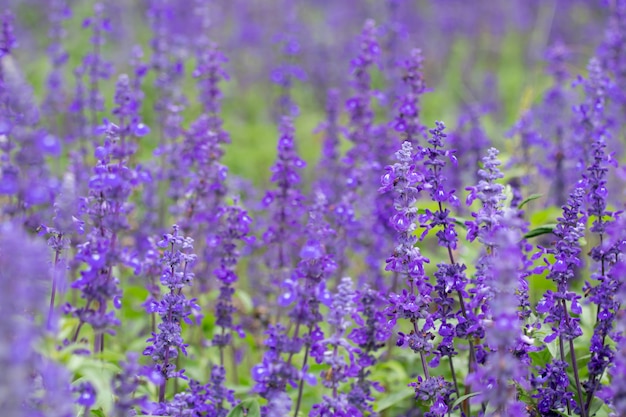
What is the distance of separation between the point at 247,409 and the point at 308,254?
37.8 inches

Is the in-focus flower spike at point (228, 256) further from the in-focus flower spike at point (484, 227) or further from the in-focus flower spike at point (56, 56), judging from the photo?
the in-focus flower spike at point (56, 56)

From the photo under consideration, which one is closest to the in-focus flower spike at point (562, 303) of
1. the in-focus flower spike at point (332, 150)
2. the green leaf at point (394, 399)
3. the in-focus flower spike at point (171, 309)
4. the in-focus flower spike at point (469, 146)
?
the green leaf at point (394, 399)

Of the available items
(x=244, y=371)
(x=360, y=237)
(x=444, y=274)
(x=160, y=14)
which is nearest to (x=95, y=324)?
(x=444, y=274)

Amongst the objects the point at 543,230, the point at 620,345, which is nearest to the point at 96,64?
the point at 543,230

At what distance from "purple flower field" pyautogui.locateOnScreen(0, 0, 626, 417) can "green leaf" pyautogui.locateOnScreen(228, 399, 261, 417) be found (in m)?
0.02

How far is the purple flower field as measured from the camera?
3.47 metres

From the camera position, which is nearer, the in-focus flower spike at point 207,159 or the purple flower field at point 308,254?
the purple flower field at point 308,254

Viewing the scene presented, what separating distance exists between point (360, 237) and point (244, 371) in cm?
A: 155

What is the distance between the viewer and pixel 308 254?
4004 mm

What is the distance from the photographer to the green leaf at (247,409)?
13.6ft

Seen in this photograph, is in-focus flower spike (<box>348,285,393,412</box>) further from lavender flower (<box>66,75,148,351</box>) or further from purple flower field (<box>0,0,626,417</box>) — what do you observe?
lavender flower (<box>66,75,148,351</box>)

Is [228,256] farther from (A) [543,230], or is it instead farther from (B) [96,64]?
(B) [96,64]

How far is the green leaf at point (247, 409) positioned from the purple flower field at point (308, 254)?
0.02 m

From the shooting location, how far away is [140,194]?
→ 23.7 feet
